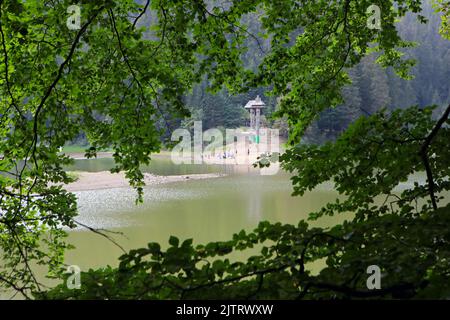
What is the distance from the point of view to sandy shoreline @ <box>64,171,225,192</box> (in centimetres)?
2578

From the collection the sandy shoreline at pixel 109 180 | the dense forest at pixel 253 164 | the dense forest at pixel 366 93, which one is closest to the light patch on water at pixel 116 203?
the sandy shoreline at pixel 109 180

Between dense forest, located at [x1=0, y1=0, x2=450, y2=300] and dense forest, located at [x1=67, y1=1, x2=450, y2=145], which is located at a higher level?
dense forest, located at [x1=67, y1=1, x2=450, y2=145]

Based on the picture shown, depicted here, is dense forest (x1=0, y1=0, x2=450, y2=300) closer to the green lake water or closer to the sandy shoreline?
the green lake water

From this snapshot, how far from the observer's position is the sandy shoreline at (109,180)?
2578 cm

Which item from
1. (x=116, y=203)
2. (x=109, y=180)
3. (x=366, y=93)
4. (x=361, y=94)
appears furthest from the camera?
(x=366, y=93)

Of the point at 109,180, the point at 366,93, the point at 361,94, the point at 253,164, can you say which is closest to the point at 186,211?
the point at 109,180

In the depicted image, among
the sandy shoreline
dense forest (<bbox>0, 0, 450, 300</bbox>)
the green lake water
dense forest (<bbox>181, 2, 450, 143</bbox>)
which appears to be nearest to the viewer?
dense forest (<bbox>0, 0, 450, 300</bbox>)

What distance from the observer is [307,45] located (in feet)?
15.3

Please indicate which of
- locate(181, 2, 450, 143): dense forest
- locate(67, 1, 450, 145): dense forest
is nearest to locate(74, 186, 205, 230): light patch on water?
locate(67, 1, 450, 145): dense forest

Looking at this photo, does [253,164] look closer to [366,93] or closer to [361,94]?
[361,94]

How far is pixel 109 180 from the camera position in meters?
27.6
